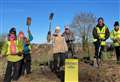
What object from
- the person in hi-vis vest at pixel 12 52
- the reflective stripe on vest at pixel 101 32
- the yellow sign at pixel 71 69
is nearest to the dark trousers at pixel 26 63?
the person in hi-vis vest at pixel 12 52

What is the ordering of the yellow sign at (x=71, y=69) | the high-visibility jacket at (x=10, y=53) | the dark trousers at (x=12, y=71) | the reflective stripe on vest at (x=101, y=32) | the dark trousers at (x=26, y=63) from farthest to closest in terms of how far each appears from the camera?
the reflective stripe on vest at (x=101, y=32) → the dark trousers at (x=26, y=63) → the dark trousers at (x=12, y=71) → the high-visibility jacket at (x=10, y=53) → the yellow sign at (x=71, y=69)

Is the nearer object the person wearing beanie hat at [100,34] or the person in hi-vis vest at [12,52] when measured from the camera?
the person in hi-vis vest at [12,52]

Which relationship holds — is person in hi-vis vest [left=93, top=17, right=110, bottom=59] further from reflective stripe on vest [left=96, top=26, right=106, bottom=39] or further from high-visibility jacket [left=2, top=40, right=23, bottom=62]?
high-visibility jacket [left=2, top=40, right=23, bottom=62]

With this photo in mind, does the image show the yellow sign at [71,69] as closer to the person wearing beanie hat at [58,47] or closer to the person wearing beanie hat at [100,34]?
the person wearing beanie hat at [58,47]

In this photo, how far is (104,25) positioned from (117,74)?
2.37 m

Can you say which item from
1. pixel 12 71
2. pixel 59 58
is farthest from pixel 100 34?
pixel 12 71

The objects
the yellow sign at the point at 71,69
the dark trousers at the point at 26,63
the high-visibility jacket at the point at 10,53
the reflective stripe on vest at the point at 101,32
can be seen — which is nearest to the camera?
the yellow sign at the point at 71,69

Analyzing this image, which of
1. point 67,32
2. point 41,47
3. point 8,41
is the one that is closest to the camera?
point 8,41

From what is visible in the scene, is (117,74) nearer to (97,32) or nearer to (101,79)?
(101,79)

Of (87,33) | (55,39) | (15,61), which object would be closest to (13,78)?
(15,61)

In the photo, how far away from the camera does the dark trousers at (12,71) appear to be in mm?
15977

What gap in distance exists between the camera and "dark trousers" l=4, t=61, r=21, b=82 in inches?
629

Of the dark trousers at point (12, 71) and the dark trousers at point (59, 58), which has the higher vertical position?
the dark trousers at point (59, 58)

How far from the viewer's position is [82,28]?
33406 mm
